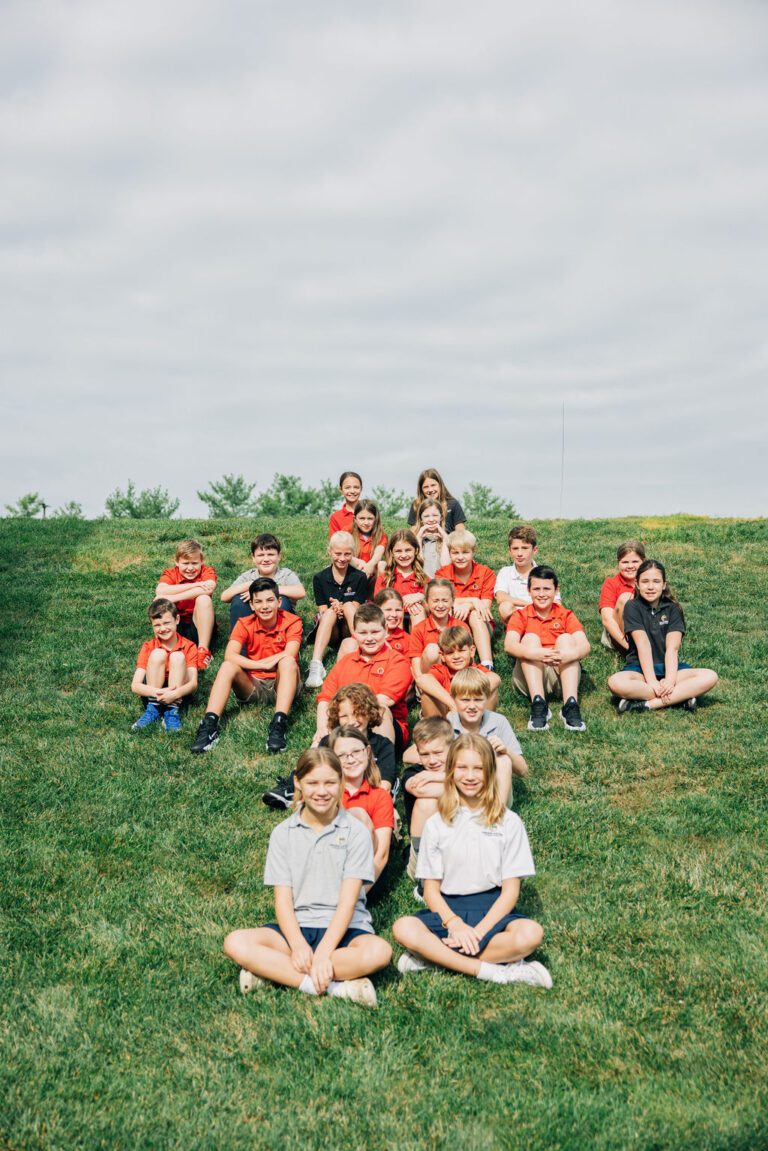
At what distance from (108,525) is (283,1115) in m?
14.2

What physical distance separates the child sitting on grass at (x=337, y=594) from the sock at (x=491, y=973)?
4604 millimetres

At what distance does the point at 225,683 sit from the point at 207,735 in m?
0.54

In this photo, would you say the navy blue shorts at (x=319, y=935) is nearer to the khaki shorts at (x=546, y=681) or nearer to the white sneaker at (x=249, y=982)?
the white sneaker at (x=249, y=982)

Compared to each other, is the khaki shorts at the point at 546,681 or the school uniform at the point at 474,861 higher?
the khaki shorts at the point at 546,681

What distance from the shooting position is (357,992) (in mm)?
4539

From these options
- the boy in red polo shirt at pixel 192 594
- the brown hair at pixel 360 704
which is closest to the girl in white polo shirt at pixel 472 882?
the brown hair at pixel 360 704

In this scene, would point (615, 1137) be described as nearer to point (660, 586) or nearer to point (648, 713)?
point (648, 713)

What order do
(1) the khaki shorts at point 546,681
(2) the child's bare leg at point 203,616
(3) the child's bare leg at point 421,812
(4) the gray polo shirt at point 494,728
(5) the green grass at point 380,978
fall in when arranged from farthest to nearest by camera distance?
(2) the child's bare leg at point 203,616, (1) the khaki shorts at point 546,681, (4) the gray polo shirt at point 494,728, (3) the child's bare leg at point 421,812, (5) the green grass at point 380,978

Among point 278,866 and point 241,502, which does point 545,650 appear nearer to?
point 278,866

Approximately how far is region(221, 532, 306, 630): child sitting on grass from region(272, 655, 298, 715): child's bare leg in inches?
36.0

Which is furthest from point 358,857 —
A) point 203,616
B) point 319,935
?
point 203,616

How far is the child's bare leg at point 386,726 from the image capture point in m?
6.71

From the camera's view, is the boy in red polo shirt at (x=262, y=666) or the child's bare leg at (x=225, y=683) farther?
the child's bare leg at (x=225, y=683)

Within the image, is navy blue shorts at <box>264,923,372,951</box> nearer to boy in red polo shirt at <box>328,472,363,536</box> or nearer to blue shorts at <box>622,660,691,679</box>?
blue shorts at <box>622,660,691,679</box>
